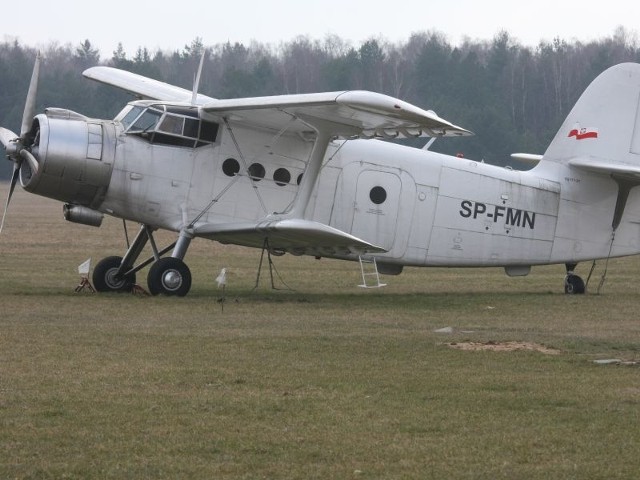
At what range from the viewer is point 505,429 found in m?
9.65

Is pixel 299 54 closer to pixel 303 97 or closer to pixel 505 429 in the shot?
pixel 303 97

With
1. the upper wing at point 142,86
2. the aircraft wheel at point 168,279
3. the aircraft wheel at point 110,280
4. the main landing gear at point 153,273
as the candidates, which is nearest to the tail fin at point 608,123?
the upper wing at point 142,86

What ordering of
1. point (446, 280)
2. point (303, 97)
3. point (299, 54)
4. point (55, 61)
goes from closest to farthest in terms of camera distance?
point (303, 97)
point (446, 280)
point (299, 54)
point (55, 61)

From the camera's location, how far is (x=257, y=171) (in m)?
20.5

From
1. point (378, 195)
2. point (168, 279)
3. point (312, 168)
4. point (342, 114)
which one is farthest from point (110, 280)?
point (342, 114)

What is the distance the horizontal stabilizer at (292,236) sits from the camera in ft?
62.3

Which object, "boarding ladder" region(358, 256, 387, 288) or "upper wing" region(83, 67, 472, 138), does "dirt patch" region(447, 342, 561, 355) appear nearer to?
"upper wing" region(83, 67, 472, 138)

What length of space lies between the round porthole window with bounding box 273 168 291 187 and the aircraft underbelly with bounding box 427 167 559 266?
8.96ft

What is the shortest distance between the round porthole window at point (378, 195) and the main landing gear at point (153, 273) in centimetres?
309

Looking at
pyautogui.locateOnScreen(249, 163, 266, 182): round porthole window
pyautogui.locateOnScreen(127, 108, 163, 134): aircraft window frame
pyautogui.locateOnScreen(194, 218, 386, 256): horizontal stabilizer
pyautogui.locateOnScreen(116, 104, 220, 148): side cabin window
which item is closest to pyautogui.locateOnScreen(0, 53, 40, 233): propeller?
pyautogui.locateOnScreen(116, 104, 220, 148): side cabin window

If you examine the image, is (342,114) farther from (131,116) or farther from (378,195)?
(131,116)

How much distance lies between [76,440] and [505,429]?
10.2 feet

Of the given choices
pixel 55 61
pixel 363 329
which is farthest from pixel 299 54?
pixel 363 329

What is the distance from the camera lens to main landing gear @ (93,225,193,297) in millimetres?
19625
